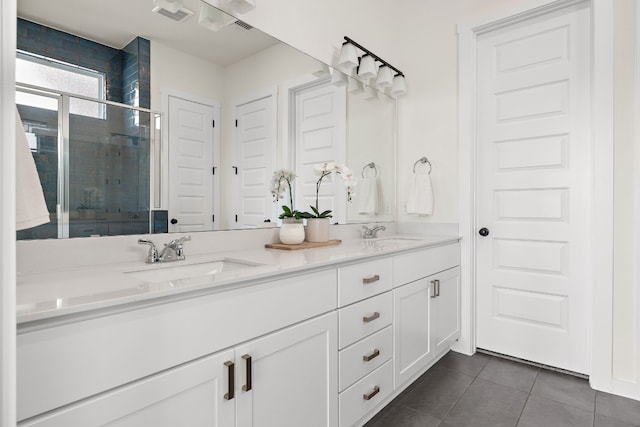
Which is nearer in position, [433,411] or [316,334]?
[316,334]

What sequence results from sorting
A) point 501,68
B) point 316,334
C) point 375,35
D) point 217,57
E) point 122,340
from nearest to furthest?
1. point 122,340
2. point 316,334
3. point 217,57
4. point 501,68
5. point 375,35

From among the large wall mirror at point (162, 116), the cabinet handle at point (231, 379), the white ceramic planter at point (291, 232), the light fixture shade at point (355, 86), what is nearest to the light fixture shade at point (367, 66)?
the light fixture shade at point (355, 86)

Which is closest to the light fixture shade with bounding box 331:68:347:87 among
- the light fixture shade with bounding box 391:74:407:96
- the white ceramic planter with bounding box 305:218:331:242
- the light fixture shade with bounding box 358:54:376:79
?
the light fixture shade with bounding box 358:54:376:79

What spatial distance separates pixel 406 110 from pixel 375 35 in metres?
0.61

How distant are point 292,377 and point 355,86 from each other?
1.96 meters

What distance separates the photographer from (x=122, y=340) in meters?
0.79

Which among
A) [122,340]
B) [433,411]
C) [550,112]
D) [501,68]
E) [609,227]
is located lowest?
[433,411]

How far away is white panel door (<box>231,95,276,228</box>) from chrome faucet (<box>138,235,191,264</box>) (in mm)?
329

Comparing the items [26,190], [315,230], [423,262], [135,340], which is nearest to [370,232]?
[423,262]

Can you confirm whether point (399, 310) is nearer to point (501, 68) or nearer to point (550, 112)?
point (550, 112)

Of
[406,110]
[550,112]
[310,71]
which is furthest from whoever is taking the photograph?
[406,110]

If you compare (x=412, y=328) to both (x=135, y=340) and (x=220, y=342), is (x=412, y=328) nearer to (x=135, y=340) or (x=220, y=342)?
(x=220, y=342)

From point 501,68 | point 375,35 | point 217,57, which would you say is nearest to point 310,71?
point 217,57

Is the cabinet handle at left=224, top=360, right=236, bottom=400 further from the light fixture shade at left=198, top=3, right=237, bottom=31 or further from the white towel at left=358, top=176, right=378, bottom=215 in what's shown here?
the white towel at left=358, top=176, right=378, bottom=215
